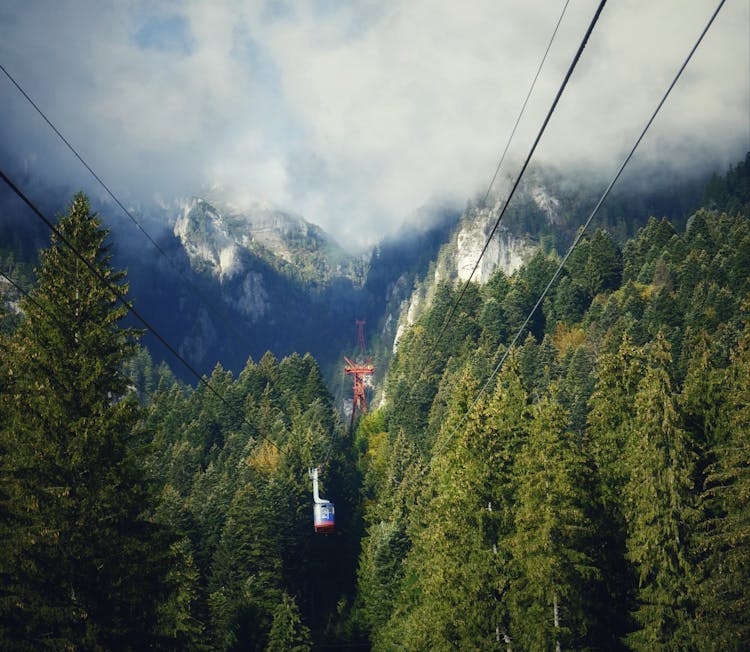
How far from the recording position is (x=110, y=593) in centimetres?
1636

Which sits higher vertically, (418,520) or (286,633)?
(418,520)

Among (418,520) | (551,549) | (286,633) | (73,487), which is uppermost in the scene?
(418,520)

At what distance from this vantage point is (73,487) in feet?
53.9

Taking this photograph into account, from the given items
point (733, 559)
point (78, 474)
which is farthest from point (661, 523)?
point (78, 474)

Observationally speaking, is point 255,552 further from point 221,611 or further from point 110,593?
point 110,593

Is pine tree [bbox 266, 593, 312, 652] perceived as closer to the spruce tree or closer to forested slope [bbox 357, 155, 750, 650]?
forested slope [bbox 357, 155, 750, 650]

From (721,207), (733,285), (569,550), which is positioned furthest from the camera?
(721,207)

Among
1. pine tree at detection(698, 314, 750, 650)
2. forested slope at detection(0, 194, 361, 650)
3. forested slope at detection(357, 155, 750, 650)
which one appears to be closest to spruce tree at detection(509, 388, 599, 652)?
forested slope at detection(357, 155, 750, 650)

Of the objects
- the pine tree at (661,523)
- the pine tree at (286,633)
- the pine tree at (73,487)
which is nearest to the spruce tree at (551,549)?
the pine tree at (661,523)

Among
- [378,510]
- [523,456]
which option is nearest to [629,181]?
[378,510]

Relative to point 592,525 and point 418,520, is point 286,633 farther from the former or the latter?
point 592,525

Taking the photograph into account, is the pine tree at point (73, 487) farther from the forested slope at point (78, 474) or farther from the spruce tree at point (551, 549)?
the spruce tree at point (551, 549)

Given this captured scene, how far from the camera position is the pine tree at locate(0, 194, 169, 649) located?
50.6ft

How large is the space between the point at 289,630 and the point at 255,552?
7.14m
